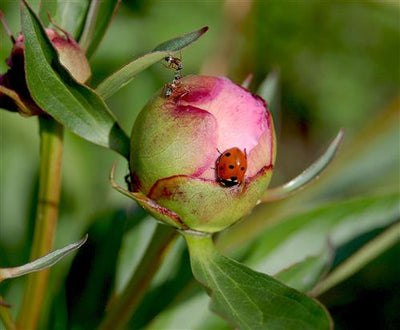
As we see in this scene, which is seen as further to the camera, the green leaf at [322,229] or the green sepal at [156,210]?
the green leaf at [322,229]

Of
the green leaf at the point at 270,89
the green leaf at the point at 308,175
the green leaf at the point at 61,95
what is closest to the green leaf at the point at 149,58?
the green leaf at the point at 61,95

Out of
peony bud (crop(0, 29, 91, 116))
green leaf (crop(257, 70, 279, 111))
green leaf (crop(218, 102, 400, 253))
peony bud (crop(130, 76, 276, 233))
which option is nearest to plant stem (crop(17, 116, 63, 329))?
peony bud (crop(0, 29, 91, 116))

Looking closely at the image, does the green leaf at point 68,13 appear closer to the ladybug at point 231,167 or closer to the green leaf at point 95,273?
the ladybug at point 231,167

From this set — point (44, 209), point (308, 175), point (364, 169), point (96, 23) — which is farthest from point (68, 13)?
point (364, 169)

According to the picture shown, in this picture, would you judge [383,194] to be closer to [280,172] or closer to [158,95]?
[158,95]

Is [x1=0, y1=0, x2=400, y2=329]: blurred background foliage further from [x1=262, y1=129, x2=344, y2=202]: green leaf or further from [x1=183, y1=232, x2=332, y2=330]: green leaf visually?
[x1=183, y1=232, x2=332, y2=330]: green leaf

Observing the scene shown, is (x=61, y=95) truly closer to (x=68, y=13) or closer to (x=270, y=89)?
(x=68, y=13)

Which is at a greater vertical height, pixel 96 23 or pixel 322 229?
pixel 96 23
